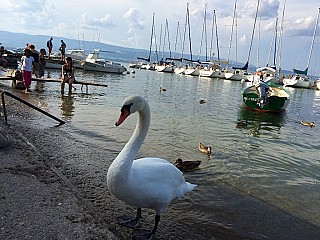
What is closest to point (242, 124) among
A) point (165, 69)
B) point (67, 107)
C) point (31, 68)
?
point (67, 107)

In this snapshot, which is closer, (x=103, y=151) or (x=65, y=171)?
(x=65, y=171)

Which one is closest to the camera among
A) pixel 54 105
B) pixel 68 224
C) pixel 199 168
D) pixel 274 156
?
pixel 68 224

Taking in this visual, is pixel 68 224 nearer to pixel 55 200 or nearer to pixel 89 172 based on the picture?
pixel 55 200

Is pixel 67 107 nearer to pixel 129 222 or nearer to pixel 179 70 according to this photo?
pixel 129 222

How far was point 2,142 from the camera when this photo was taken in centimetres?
619

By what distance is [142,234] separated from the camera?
14.8 feet

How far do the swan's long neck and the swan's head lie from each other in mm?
153

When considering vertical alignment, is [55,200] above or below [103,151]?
above

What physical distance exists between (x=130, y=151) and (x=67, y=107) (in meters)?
11.6

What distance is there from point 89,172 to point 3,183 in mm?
2369

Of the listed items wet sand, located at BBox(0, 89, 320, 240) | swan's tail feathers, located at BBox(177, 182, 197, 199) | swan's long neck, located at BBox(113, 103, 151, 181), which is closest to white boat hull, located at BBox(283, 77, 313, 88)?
wet sand, located at BBox(0, 89, 320, 240)

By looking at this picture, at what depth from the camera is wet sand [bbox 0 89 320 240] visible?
3.73m

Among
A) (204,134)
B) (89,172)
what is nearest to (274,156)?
(204,134)

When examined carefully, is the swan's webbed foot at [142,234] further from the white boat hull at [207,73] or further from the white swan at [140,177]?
the white boat hull at [207,73]
